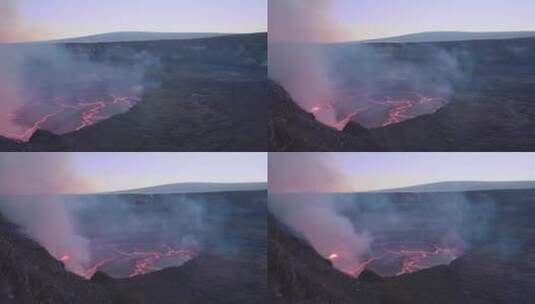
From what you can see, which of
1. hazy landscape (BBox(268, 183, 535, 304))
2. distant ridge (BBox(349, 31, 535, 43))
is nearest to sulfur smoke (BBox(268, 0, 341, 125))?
distant ridge (BBox(349, 31, 535, 43))

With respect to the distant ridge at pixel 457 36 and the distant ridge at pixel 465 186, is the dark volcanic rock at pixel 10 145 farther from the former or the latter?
the distant ridge at pixel 457 36

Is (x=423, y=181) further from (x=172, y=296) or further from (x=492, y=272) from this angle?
(x=172, y=296)

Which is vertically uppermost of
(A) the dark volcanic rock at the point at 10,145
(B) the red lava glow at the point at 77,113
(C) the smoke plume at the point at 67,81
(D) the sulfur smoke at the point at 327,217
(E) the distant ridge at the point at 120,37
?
(E) the distant ridge at the point at 120,37

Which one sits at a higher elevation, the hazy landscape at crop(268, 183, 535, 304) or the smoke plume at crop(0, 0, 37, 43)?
the smoke plume at crop(0, 0, 37, 43)

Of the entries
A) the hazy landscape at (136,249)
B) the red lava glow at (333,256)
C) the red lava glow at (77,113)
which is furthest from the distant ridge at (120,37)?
the red lava glow at (333,256)

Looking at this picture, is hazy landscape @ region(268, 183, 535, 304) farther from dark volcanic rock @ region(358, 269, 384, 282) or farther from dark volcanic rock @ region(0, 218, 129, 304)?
dark volcanic rock @ region(0, 218, 129, 304)

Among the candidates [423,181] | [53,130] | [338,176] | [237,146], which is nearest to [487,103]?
[423,181]

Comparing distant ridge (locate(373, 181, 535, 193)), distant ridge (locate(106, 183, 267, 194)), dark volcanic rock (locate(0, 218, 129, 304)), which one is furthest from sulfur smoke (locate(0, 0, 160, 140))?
distant ridge (locate(373, 181, 535, 193))

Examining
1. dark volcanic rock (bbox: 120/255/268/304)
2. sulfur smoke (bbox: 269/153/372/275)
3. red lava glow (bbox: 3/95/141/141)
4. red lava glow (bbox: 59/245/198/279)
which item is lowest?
dark volcanic rock (bbox: 120/255/268/304)
